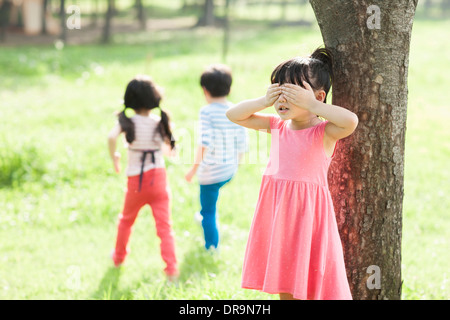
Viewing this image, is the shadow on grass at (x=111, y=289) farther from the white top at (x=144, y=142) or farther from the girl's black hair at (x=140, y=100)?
the girl's black hair at (x=140, y=100)

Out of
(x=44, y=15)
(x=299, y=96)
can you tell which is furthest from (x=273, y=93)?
(x=44, y=15)

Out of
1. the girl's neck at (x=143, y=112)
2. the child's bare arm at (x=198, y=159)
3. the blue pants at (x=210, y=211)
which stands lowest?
the blue pants at (x=210, y=211)

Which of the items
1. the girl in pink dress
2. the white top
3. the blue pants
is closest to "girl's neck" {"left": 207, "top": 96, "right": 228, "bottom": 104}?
the white top

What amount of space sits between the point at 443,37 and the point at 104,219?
61.0 ft

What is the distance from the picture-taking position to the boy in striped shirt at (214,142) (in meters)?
4.48

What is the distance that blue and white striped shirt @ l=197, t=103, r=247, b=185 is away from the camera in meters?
4.51

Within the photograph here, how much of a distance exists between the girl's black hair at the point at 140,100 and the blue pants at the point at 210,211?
687 mm

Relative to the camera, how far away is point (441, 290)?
155 inches

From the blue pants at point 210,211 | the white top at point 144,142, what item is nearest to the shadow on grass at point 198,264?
the blue pants at point 210,211

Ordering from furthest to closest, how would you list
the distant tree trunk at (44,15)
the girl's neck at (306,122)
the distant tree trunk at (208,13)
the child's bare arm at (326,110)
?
the distant tree trunk at (208,13), the distant tree trunk at (44,15), the girl's neck at (306,122), the child's bare arm at (326,110)

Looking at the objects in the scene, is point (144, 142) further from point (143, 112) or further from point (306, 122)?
point (306, 122)

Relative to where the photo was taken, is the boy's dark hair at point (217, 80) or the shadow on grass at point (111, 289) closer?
the shadow on grass at point (111, 289)

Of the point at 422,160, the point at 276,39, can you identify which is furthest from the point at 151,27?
the point at 422,160
